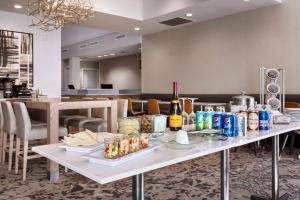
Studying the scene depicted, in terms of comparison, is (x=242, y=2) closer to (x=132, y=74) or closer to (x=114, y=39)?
(x=114, y=39)

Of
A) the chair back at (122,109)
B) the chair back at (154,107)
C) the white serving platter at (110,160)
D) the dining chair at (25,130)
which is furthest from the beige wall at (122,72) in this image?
the white serving platter at (110,160)

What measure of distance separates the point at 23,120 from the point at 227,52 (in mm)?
5010

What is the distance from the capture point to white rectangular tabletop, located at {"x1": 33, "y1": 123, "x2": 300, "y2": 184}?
0.85m

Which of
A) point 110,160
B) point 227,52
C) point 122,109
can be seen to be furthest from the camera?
point 227,52

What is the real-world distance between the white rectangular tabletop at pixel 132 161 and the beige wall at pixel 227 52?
4879 mm

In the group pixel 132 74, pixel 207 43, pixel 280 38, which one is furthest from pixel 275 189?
pixel 132 74

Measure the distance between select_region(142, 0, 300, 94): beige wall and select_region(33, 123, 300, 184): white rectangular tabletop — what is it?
488cm

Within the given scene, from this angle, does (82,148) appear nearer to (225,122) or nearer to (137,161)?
(137,161)

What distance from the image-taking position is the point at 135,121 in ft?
4.75

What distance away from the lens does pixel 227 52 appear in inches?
256

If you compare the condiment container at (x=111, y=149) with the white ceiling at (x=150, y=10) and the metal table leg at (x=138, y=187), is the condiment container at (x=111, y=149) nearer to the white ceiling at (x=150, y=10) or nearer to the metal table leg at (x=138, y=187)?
the metal table leg at (x=138, y=187)

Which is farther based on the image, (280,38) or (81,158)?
(280,38)

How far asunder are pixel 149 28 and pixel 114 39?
3.38 m

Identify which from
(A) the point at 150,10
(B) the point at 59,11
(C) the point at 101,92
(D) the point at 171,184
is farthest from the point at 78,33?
(D) the point at 171,184
